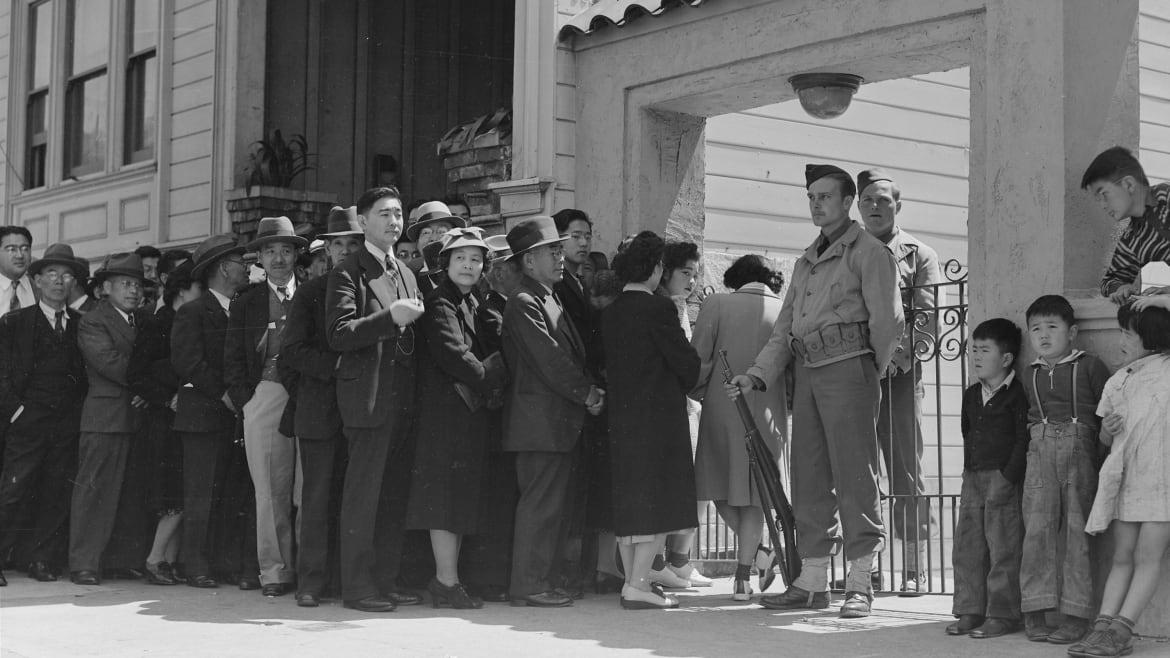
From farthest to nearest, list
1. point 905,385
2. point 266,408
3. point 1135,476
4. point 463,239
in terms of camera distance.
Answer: point 266,408 < point 905,385 < point 463,239 < point 1135,476

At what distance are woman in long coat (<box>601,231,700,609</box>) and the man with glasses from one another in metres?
4.22

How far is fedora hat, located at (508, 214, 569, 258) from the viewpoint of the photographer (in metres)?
7.84

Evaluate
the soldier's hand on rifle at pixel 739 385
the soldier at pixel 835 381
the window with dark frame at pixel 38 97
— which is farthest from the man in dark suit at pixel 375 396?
the window with dark frame at pixel 38 97

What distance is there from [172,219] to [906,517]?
8464mm

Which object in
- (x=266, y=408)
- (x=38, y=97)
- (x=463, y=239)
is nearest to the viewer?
(x=463, y=239)

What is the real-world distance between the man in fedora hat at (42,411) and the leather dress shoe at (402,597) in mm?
2518

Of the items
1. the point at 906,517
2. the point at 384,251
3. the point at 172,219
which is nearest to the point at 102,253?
the point at 172,219

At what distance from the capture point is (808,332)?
24.1ft

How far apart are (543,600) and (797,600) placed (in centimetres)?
131

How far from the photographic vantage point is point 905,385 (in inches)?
323

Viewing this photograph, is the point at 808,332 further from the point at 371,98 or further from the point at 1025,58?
the point at 371,98

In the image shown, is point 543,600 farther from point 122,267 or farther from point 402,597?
point 122,267

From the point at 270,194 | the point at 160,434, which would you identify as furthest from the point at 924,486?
the point at 270,194

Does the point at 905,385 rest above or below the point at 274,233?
below
